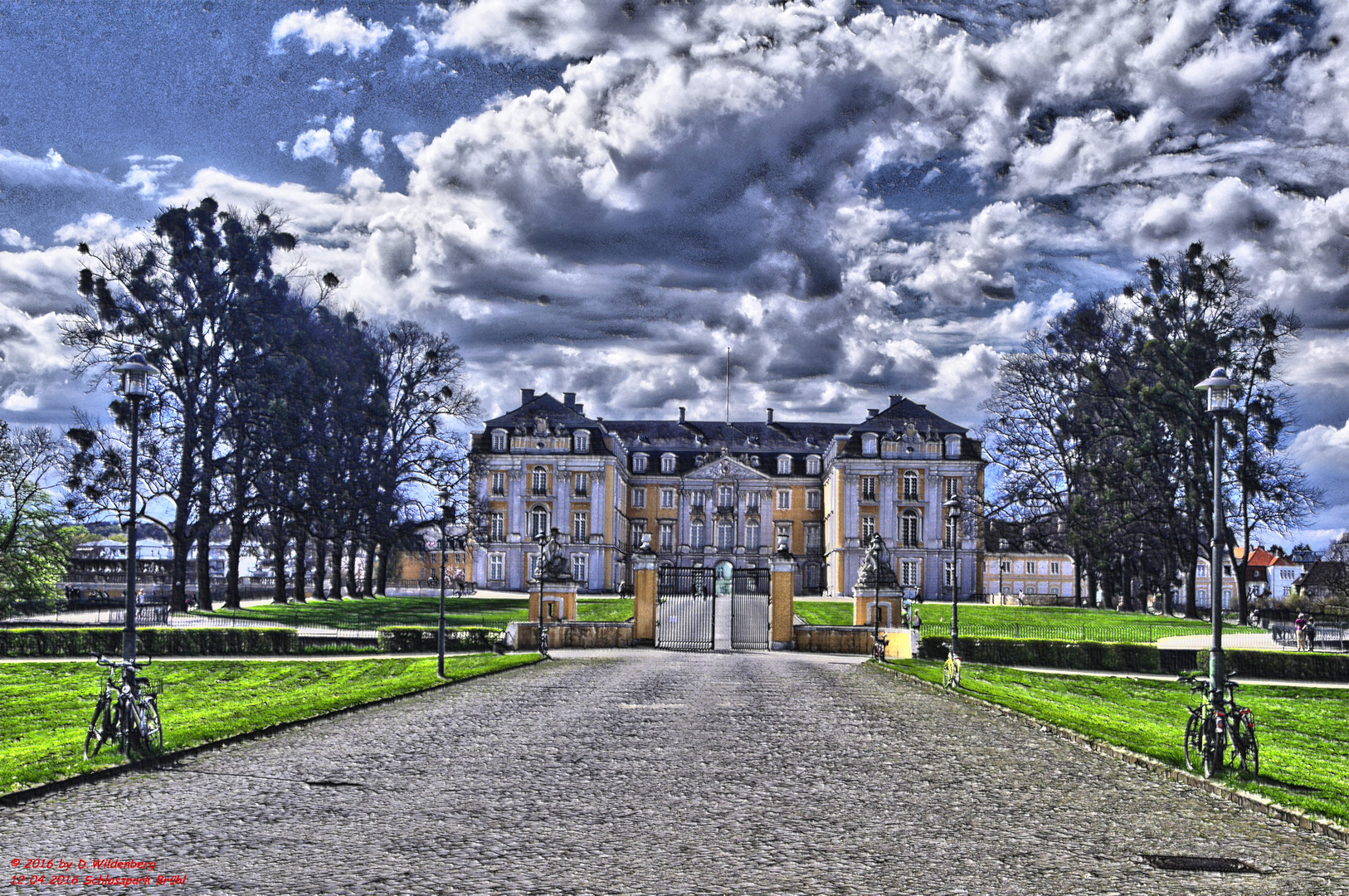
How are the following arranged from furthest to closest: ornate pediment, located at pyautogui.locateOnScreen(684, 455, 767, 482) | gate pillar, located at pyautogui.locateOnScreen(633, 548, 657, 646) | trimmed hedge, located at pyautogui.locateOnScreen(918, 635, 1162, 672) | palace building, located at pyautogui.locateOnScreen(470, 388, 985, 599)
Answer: ornate pediment, located at pyautogui.locateOnScreen(684, 455, 767, 482) → palace building, located at pyautogui.locateOnScreen(470, 388, 985, 599) → gate pillar, located at pyautogui.locateOnScreen(633, 548, 657, 646) → trimmed hedge, located at pyautogui.locateOnScreen(918, 635, 1162, 672)

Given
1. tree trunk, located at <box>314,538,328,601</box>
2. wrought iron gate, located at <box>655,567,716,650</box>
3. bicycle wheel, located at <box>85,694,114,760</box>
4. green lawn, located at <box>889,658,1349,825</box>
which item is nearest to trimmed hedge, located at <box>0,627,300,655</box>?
wrought iron gate, located at <box>655,567,716,650</box>

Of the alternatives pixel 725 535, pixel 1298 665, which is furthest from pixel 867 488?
pixel 1298 665

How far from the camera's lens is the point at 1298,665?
31.1 metres

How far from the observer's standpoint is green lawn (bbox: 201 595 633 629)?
42406 mm

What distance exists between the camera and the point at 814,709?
1888 centimetres

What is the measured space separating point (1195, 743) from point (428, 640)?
82.6 feet

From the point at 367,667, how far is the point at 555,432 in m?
55.5

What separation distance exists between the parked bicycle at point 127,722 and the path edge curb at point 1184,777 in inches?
450

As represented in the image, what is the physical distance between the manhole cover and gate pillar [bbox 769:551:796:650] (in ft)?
90.9

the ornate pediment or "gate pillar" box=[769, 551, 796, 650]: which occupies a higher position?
the ornate pediment

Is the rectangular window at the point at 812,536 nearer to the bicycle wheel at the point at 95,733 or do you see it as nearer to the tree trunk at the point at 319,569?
the tree trunk at the point at 319,569

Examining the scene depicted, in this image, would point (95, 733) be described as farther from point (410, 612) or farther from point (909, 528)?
point (909, 528)

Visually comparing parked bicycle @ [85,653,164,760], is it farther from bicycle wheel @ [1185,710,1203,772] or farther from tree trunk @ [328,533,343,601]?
tree trunk @ [328,533,343,601]

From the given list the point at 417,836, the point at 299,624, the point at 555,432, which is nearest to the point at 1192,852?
the point at 417,836
